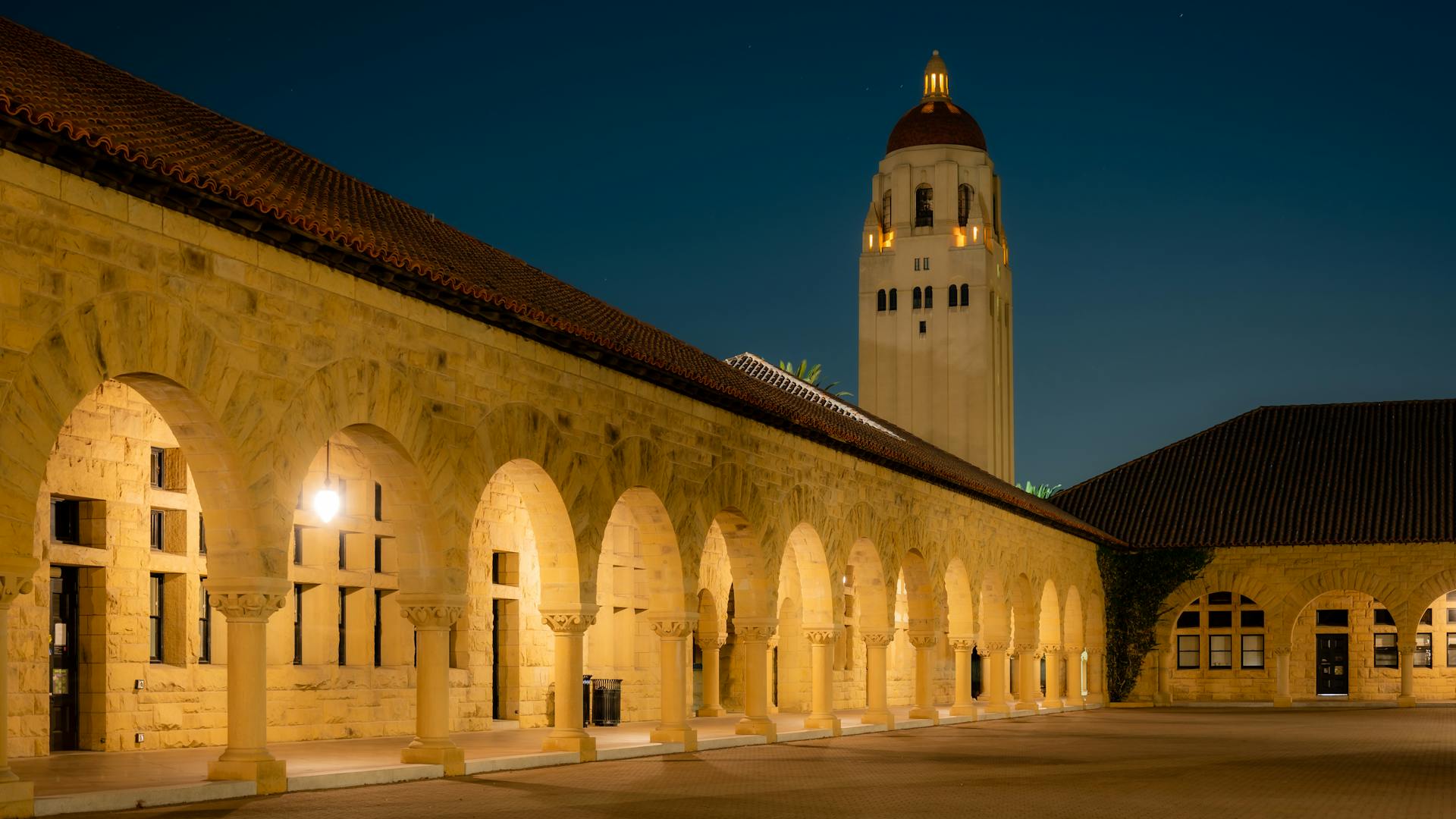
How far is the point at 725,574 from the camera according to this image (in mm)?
34500

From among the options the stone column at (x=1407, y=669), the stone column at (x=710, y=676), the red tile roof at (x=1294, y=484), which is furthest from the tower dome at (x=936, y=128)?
the stone column at (x=710, y=676)

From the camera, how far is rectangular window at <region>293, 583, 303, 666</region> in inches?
885

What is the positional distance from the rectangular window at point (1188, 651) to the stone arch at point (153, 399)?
39591mm

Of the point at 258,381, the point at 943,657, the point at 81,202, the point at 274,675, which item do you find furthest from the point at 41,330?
the point at 943,657

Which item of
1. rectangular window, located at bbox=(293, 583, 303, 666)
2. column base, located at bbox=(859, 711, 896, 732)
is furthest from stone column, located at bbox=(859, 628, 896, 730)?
rectangular window, located at bbox=(293, 583, 303, 666)

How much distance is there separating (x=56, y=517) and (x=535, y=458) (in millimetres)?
5309

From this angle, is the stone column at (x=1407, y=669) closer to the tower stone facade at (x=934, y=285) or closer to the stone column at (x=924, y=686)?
the stone column at (x=924, y=686)

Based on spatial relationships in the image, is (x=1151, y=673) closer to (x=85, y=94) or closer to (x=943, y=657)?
(x=943, y=657)

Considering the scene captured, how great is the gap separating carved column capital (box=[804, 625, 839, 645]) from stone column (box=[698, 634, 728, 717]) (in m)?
5.74

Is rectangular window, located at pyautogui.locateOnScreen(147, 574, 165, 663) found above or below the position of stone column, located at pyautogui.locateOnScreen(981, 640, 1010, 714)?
above

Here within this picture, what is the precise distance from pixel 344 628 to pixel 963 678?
627 inches

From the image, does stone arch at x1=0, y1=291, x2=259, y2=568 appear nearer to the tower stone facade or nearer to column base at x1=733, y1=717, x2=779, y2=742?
column base at x1=733, y1=717, x2=779, y2=742

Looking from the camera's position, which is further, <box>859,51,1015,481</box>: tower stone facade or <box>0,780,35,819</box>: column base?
<box>859,51,1015,481</box>: tower stone facade

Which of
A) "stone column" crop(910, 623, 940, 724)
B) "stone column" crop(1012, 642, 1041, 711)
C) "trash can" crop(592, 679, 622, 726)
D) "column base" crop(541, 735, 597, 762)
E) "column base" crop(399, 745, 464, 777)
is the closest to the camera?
"column base" crop(399, 745, 464, 777)
